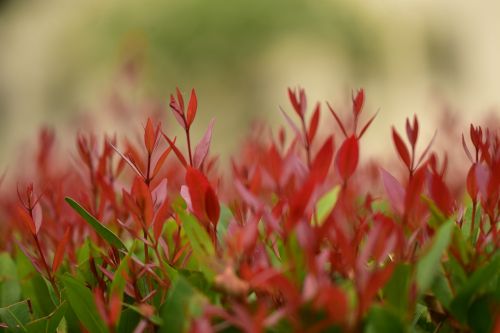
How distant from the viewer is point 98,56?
22.8 feet

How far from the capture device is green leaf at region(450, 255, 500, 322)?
0.73 meters

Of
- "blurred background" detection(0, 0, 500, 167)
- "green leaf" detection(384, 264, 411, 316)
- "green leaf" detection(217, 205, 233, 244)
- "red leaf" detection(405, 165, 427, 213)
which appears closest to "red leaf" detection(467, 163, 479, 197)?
"red leaf" detection(405, 165, 427, 213)

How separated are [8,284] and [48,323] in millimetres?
315

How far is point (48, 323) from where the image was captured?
0.87 m

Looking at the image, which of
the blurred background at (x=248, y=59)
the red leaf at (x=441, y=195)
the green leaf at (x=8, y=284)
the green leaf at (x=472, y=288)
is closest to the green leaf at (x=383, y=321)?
the green leaf at (x=472, y=288)

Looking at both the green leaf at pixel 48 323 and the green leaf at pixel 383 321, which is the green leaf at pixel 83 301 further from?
the green leaf at pixel 383 321

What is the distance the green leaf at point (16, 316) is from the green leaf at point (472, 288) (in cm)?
54

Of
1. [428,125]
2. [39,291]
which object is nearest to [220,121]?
[428,125]

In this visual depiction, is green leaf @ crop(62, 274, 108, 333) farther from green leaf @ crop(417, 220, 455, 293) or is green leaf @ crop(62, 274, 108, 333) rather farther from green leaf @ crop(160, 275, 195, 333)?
green leaf @ crop(417, 220, 455, 293)

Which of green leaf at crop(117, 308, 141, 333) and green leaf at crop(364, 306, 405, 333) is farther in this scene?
green leaf at crop(117, 308, 141, 333)

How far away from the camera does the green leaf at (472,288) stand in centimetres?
73

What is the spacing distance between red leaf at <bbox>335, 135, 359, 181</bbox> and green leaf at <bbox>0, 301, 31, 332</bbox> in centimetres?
46

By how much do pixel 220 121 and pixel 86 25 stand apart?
1.82m

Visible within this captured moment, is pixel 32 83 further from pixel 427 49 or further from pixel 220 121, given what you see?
pixel 427 49
